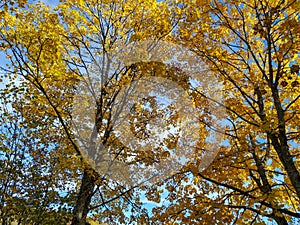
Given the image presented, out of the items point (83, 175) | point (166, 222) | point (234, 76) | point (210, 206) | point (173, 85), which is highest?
point (234, 76)

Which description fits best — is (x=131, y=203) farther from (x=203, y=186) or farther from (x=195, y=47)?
(x=195, y=47)

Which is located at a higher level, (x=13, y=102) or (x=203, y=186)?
(x=13, y=102)

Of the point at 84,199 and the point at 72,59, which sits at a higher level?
the point at 72,59

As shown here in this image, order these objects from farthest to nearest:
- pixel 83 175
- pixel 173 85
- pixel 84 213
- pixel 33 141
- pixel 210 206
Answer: pixel 33 141
pixel 83 175
pixel 84 213
pixel 173 85
pixel 210 206

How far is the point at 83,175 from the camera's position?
28.9 ft

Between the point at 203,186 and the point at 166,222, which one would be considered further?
the point at 203,186

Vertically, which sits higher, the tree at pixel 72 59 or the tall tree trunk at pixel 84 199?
the tree at pixel 72 59

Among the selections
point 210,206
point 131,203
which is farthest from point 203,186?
point 131,203

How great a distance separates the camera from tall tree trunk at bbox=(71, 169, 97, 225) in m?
7.57

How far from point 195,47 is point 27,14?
17.8 feet

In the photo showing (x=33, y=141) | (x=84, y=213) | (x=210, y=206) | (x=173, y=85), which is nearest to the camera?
(x=210, y=206)

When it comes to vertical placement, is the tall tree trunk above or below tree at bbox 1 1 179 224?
below

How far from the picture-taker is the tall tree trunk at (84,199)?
7.57 meters

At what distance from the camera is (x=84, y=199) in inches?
313
